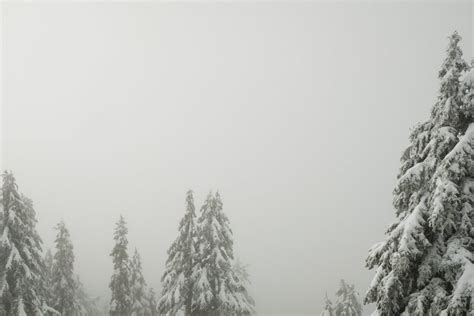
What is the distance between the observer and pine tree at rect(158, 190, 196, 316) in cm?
2356

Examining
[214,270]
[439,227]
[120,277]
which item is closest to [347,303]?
[214,270]

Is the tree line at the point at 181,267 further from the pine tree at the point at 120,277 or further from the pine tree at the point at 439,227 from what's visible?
the pine tree at the point at 439,227

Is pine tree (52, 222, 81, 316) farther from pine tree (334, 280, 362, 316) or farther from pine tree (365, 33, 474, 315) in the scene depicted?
pine tree (365, 33, 474, 315)

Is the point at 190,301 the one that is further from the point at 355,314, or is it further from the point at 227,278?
the point at 355,314

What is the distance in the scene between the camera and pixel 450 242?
1044 cm

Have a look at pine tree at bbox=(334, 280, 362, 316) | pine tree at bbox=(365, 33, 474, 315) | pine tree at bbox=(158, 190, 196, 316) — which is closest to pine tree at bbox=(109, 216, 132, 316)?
pine tree at bbox=(158, 190, 196, 316)

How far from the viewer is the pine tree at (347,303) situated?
31.5 metres

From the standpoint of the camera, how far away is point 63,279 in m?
31.7

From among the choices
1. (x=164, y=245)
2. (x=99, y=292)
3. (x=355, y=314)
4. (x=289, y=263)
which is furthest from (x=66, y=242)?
(x=164, y=245)

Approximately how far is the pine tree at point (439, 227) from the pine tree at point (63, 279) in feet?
88.5

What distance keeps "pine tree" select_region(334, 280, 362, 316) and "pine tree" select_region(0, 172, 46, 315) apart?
2193 centimetres

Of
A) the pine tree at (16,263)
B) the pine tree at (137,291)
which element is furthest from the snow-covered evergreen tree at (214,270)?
the pine tree at (137,291)

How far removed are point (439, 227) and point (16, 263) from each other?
734 inches

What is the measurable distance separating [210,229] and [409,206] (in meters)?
13.4
